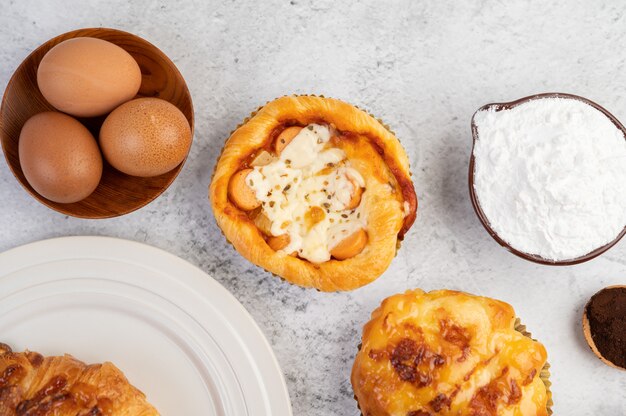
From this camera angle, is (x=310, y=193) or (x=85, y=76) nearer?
(x=85, y=76)

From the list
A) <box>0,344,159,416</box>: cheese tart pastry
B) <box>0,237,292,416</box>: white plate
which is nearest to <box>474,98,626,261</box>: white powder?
<box>0,237,292,416</box>: white plate

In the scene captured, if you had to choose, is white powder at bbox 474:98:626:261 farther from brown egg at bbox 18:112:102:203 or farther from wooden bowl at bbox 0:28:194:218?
brown egg at bbox 18:112:102:203

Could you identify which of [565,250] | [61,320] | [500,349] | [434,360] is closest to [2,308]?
[61,320]

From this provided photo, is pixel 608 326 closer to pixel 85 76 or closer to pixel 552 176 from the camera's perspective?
pixel 552 176

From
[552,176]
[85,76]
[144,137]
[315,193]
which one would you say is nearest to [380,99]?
[315,193]

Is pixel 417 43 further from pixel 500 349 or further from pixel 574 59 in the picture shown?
pixel 500 349

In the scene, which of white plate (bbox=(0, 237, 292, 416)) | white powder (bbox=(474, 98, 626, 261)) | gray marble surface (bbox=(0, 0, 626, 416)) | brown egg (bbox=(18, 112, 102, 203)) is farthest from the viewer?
gray marble surface (bbox=(0, 0, 626, 416))
